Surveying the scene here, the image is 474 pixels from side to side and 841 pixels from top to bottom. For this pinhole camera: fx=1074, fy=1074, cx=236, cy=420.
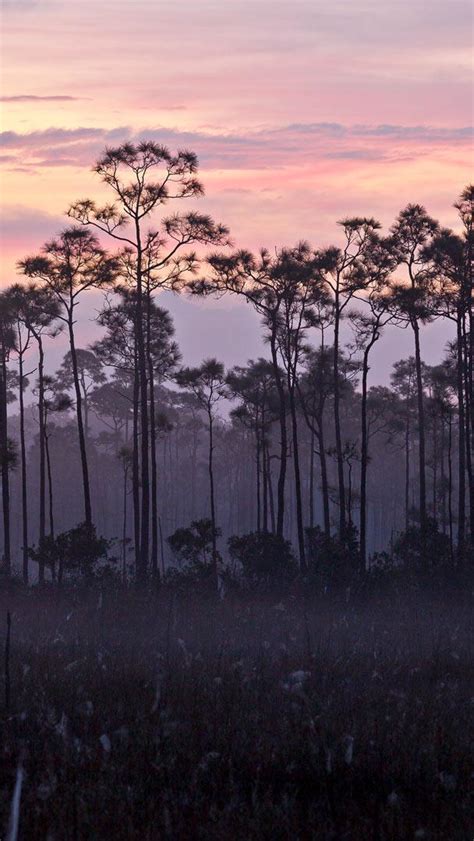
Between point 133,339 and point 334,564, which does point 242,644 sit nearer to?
point 334,564

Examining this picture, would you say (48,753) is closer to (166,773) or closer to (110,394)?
(166,773)

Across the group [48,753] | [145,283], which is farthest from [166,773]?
[145,283]

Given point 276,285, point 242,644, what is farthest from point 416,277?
point 242,644

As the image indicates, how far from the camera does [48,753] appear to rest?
30.2ft

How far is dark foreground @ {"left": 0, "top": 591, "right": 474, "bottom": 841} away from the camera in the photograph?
7.77 m

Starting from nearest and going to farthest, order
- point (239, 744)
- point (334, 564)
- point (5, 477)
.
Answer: point (239, 744) → point (334, 564) → point (5, 477)

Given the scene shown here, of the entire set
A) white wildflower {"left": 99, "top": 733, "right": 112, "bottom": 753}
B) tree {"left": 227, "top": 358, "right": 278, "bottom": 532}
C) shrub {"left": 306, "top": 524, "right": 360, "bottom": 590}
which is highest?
tree {"left": 227, "top": 358, "right": 278, "bottom": 532}

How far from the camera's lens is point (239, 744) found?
9750mm

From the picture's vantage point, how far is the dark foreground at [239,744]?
25.5 feet

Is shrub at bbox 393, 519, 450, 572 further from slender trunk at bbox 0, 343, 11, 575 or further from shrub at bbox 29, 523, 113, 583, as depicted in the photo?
slender trunk at bbox 0, 343, 11, 575

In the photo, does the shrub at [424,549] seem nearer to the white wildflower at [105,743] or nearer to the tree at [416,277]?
the tree at [416,277]

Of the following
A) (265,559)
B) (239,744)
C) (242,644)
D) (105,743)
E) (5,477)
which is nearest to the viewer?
(105,743)

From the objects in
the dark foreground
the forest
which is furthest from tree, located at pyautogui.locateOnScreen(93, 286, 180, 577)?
the dark foreground

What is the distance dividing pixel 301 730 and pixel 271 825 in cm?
265
